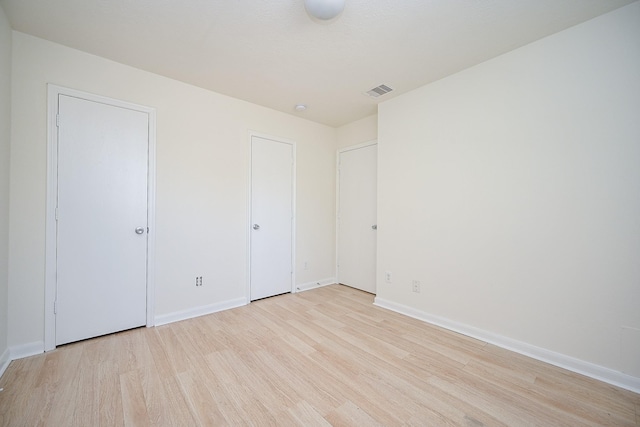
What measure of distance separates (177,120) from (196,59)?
69cm

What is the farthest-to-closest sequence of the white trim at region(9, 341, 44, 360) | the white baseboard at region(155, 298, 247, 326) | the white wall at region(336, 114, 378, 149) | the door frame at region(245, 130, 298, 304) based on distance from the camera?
the white wall at region(336, 114, 378, 149)
the door frame at region(245, 130, 298, 304)
the white baseboard at region(155, 298, 247, 326)
the white trim at region(9, 341, 44, 360)

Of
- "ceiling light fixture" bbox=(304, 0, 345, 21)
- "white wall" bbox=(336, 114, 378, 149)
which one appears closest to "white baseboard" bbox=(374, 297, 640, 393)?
"white wall" bbox=(336, 114, 378, 149)

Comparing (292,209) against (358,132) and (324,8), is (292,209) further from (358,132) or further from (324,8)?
(324,8)

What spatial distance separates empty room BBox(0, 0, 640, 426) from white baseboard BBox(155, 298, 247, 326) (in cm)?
2

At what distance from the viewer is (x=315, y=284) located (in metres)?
3.88

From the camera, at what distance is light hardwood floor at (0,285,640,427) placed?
4.64 feet

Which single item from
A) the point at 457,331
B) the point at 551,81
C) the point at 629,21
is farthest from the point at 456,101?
the point at 457,331

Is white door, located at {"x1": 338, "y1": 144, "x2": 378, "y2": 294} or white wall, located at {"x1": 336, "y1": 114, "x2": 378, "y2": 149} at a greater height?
white wall, located at {"x1": 336, "y1": 114, "x2": 378, "y2": 149}

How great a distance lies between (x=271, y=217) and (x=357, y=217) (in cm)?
131

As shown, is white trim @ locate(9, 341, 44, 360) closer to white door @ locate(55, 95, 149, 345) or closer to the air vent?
white door @ locate(55, 95, 149, 345)

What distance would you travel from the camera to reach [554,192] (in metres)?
1.93

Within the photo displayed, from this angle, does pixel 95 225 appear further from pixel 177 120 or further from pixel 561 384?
pixel 561 384

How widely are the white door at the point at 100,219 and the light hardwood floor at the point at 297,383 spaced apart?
10.9 inches

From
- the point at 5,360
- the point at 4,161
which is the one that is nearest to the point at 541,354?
the point at 5,360
